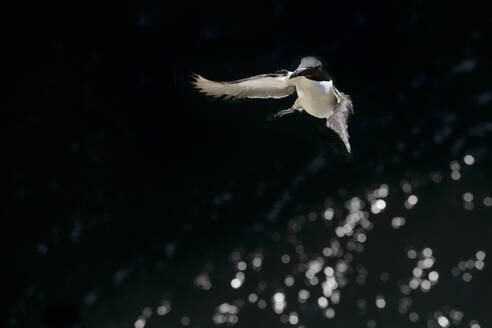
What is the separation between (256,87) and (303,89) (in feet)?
1.06

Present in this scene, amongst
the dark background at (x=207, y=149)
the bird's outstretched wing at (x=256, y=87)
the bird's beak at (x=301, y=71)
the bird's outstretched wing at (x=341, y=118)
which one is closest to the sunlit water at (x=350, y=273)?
the dark background at (x=207, y=149)

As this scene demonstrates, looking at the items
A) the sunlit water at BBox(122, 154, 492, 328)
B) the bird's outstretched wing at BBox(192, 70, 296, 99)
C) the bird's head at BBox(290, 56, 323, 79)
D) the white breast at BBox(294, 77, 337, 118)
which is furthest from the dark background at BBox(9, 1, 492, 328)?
the bird's head at BBox(290, 56, 323, 79)

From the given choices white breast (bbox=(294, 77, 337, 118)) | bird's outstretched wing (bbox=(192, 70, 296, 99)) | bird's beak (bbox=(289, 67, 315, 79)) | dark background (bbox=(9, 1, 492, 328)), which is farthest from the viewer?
dark background (bbox=(9, 1, 492, 328))

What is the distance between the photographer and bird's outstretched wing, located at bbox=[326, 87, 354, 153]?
9.21ft

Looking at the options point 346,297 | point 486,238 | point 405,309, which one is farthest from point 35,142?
point 486,238

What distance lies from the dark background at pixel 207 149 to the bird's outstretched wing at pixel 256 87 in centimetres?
424

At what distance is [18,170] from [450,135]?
16.2ft

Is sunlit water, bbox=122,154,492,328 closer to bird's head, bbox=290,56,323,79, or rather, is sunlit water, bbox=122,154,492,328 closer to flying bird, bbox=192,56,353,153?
flying bird, bbox=192,56,353,153

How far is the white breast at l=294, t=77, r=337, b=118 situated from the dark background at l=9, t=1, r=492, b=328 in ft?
14.5

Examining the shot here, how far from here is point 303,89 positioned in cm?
358

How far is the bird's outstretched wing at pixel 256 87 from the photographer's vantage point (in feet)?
12.3

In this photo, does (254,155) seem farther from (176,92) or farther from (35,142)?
(35,142)

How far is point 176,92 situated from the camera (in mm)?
8328

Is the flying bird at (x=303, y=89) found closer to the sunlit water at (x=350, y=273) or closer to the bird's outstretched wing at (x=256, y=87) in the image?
the bird's outstretched wing at (x=256, y=87)
